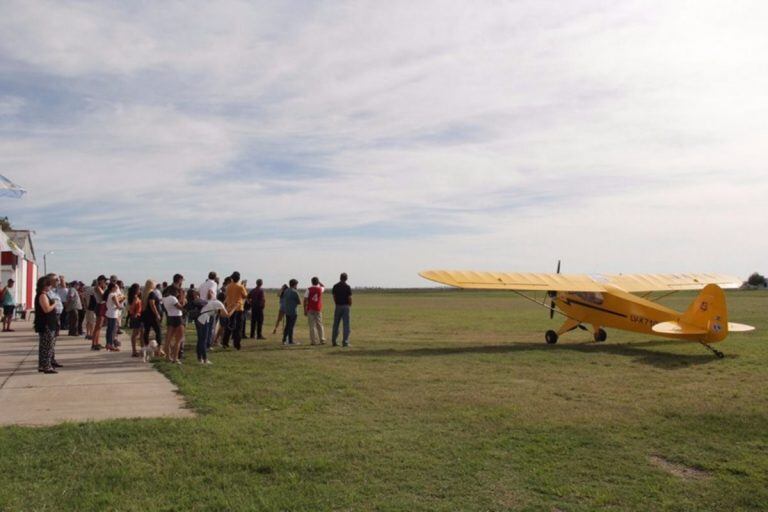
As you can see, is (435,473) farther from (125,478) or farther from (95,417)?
(95,417)

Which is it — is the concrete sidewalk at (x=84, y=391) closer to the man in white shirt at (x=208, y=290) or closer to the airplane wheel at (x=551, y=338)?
the man in white shirt at (x=208, y=290)

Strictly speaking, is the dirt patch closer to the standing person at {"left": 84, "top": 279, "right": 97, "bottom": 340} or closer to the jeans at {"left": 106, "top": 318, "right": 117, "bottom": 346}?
the jeans at {"left": 106, "top": 318, "right": 117, "bottom": 346}

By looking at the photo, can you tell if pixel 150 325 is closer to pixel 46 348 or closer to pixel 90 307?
pixel 46 348

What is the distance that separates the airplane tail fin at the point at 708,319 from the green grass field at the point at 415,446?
7.91 ft

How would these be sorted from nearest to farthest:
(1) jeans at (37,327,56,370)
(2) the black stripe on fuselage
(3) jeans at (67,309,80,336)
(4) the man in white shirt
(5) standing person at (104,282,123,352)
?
(1) jeans at (37,327,56,370), (4) the man in white shirt, (5) standing person at (104,282,123,352), (2) the black stripe on fuselage, (3) jeans at (67,309,80,336)

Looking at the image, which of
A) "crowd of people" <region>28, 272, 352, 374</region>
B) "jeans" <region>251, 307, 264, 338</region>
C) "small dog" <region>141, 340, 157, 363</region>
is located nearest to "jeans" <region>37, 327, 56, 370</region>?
"crowd of people" <region>28, 272, 352, 374</region>

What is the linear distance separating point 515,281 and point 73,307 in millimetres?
12591

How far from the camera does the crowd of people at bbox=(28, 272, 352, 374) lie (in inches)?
427

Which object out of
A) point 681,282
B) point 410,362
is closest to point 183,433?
point 410,362

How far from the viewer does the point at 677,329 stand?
1398 centimetres

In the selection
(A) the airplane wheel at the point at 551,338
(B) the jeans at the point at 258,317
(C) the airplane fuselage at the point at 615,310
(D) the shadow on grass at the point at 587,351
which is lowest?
(D) the shadow on grass at the point at 587,351

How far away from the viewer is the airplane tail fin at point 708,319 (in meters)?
13.6

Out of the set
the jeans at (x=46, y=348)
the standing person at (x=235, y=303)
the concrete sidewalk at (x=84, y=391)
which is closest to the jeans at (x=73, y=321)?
the concrete sidewalk at (x=84, y=391)

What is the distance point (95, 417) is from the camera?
7438mm
